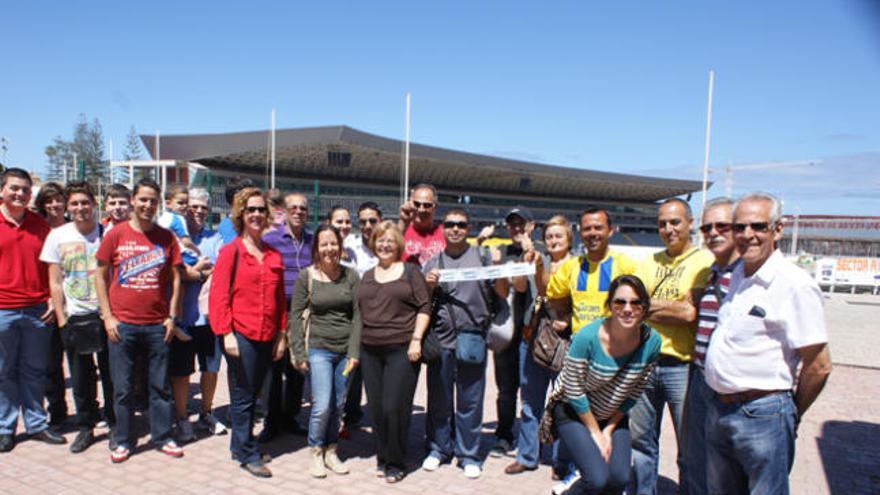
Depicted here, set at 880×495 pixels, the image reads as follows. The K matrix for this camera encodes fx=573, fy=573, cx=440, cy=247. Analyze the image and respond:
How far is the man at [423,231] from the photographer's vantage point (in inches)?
181

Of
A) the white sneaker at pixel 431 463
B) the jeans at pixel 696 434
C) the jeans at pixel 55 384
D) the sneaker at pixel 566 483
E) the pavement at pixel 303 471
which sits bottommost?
the pavement at pixel 303 471

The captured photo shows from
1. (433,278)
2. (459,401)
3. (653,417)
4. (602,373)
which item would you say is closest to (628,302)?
(602,373)

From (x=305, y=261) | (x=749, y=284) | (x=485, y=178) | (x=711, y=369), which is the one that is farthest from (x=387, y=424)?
(x=485, y=178)

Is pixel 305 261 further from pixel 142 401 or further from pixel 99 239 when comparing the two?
pixel 142 401

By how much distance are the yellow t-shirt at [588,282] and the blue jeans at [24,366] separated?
403 centimetres

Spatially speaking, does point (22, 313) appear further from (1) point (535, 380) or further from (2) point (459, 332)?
(1) point (535, 380)

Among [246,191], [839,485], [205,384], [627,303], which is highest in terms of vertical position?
[246,191]

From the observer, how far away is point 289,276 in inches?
186

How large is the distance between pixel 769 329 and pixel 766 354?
112 mm

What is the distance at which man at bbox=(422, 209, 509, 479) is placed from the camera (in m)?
4.18

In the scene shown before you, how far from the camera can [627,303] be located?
3088mm

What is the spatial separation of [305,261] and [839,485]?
4.52m

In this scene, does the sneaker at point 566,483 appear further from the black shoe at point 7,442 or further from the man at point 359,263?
the black shoe at point 7,442

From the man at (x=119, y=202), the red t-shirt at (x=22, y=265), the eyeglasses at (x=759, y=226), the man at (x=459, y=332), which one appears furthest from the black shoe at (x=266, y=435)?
the eyeglasses at (x=759, y=226)
